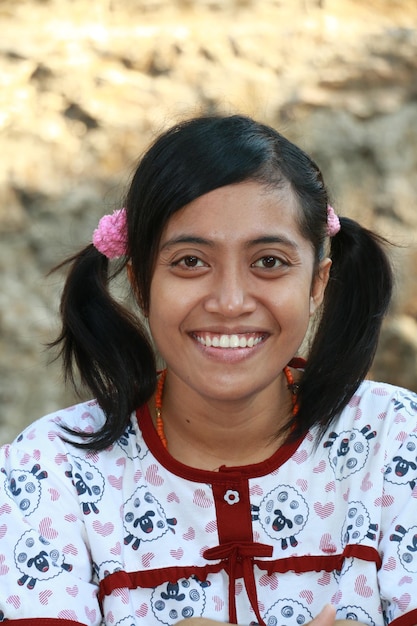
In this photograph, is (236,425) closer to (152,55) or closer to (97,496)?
(97,496)

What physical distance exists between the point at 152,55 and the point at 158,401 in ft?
4.61

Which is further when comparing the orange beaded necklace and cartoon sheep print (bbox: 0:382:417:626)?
the orange beaded necklace

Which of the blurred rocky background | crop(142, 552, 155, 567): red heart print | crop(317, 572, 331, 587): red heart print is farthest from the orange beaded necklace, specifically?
the blurred rocky background

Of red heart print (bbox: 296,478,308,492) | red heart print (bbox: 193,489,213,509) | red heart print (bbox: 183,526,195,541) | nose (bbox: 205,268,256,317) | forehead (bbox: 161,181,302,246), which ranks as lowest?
red heart print (bbox: 183,526,195,541)

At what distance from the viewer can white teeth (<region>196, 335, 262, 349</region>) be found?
1.87 meters

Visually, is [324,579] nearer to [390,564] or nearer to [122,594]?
[390,564]

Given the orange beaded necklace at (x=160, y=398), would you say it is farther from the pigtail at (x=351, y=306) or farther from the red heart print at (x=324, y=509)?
the red heart print at (x=324, y=509)

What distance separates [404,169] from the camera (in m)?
3.20

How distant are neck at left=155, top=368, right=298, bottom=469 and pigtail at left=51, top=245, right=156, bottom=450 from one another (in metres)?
0.11

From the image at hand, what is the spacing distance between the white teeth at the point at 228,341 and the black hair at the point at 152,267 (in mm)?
162

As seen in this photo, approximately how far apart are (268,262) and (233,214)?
0.11m

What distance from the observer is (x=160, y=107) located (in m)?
3.15

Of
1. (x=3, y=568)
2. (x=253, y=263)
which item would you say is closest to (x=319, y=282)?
(x=253, y=263)

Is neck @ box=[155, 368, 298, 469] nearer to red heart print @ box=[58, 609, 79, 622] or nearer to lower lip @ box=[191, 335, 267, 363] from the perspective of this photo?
lower lip @ box=[191, 335, 267, 363]
